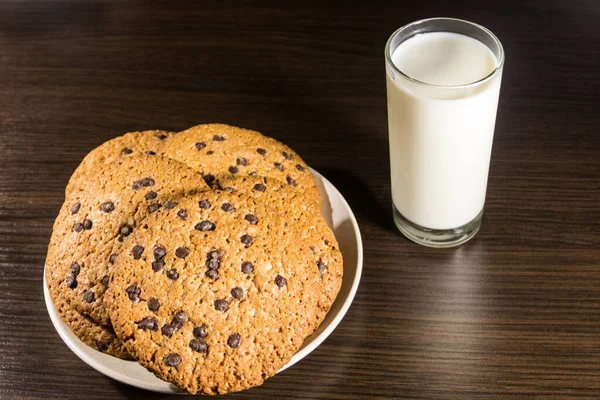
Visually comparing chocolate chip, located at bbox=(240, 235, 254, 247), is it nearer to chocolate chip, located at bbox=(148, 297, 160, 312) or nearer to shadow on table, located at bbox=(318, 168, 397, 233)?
chocolate chip, located at bbox=(148, 297, 160, 312)

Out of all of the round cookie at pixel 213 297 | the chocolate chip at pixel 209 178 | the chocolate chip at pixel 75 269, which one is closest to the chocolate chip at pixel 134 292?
the round cookie at pixel 213 297

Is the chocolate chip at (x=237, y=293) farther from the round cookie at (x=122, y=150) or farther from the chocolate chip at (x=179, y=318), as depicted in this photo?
the round cookie at (x=122, y=150)

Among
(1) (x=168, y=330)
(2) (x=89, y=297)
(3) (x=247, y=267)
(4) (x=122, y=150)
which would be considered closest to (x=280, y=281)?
(3) (x=247, y=267)

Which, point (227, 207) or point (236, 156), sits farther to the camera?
point (236, 156)

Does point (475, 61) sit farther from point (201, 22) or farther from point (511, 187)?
point (201, 22)

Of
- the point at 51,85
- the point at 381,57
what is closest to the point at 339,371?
the point at 381,57

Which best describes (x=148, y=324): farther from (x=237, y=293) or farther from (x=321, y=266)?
(x=321, y=266)
